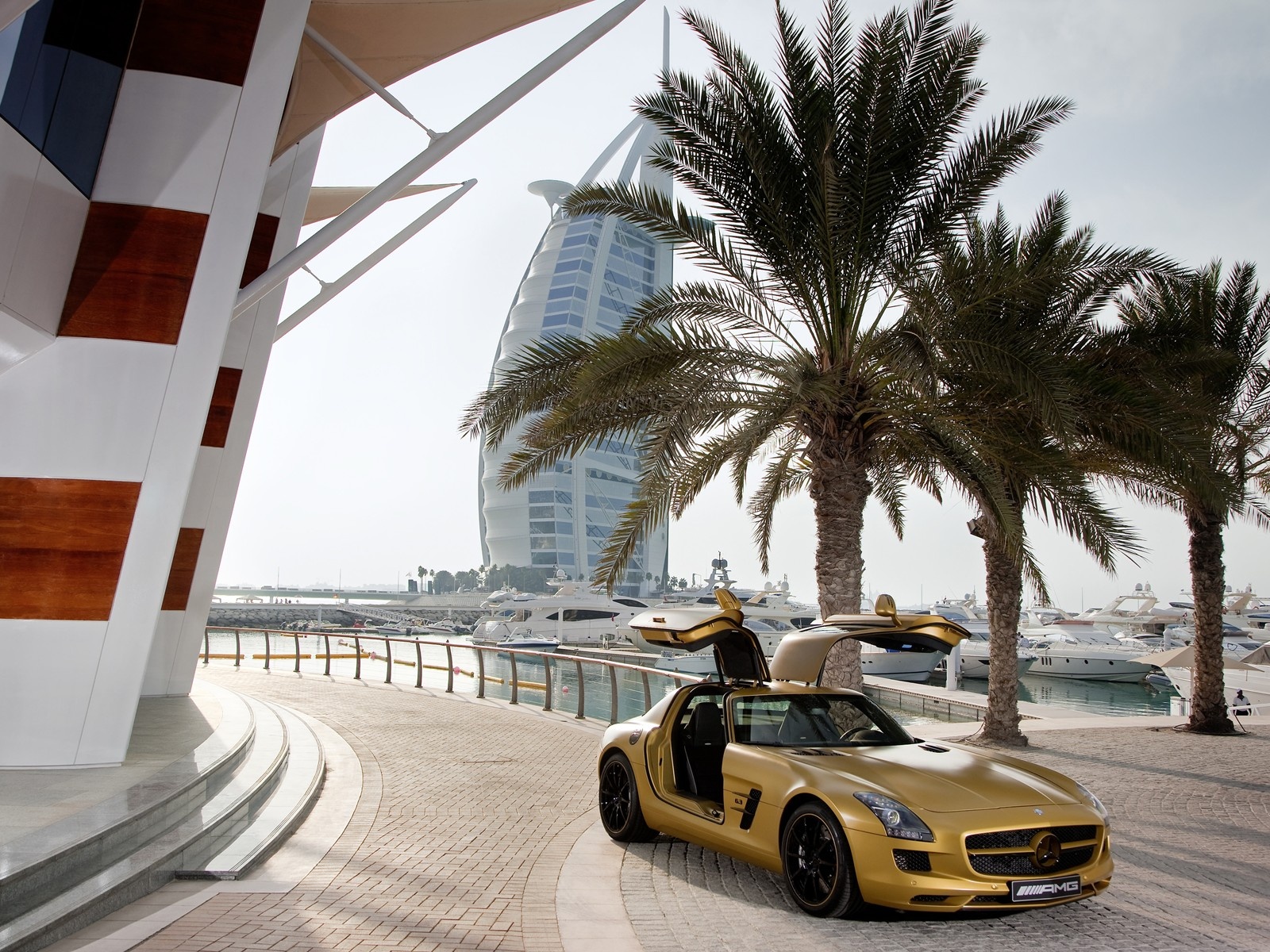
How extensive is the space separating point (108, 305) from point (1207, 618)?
18.4 m

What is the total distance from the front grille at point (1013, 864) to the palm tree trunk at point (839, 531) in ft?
19.2

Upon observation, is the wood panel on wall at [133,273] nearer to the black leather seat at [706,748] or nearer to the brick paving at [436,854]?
the brick paving at [436,854]

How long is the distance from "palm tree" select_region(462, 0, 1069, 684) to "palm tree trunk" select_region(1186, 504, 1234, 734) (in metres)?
9.70

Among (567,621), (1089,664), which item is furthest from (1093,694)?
(567,621)

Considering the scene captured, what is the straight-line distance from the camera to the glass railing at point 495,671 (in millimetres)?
14945

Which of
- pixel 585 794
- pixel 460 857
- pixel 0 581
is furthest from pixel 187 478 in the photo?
pixel 585 794

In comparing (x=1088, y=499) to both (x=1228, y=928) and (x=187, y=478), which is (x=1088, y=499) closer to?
(x=1228, y=928)

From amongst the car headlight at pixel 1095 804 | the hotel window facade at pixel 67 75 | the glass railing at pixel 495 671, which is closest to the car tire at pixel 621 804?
the car headlight at pixel 1095 804

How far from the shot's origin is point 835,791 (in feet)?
18.8

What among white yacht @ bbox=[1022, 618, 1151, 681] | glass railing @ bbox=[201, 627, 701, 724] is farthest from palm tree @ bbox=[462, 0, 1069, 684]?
white yacht @ bbox=[1022, 618, 1151, 681]

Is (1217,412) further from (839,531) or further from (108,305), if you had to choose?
(108,305)

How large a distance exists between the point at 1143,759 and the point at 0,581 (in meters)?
14.5

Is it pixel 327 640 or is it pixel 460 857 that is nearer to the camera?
pixel 460 857

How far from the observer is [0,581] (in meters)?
8.36
